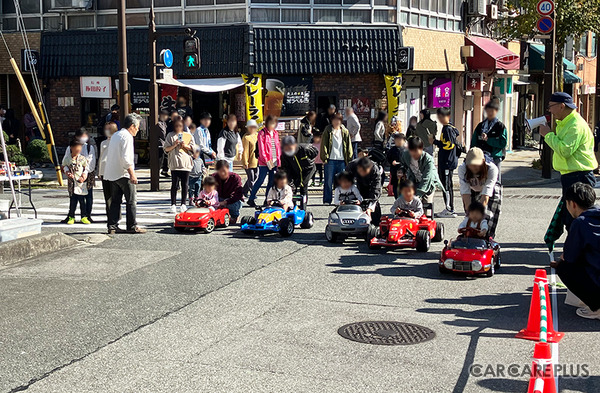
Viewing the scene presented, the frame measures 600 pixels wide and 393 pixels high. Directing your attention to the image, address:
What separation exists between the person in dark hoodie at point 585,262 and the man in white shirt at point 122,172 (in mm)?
7201

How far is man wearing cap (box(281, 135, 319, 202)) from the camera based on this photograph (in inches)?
571

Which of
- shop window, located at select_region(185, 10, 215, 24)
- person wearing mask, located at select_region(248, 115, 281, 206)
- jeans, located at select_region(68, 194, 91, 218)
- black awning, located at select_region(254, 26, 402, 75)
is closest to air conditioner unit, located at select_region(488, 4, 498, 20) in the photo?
black awning, located at select_region(254, 26, 402, 75)

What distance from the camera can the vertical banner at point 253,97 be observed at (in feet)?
83.9

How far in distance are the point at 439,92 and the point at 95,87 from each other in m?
11.9

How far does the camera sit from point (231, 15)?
1022 inches

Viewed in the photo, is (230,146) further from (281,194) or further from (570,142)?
(570,142)

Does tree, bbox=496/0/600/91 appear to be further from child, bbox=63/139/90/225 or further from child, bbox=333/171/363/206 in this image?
child, bbox=63/139/90/225

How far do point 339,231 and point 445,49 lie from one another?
18.0 m

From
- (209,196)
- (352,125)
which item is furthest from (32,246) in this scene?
(352,125)

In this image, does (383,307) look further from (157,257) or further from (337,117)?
(337,117)

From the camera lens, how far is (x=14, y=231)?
38.0 feet

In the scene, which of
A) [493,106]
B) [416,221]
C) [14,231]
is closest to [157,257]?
[14,231]

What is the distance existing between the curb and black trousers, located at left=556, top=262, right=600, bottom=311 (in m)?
6.98

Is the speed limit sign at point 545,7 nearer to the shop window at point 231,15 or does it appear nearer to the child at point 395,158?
the shop window at point 231,15
